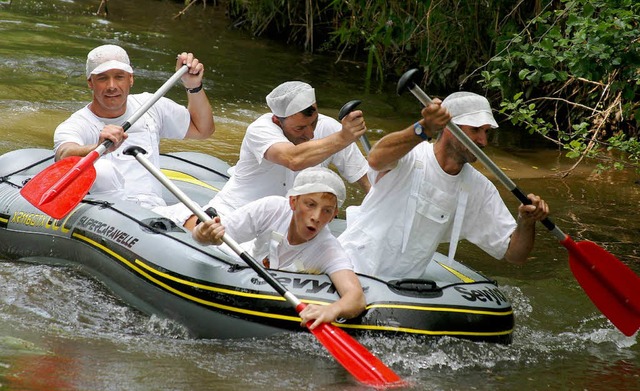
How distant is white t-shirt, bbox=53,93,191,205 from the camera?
515 cm

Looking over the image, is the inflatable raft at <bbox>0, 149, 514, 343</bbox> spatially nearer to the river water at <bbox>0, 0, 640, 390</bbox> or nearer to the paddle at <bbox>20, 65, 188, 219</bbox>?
the river water at <bbox>0, 0, 640, 390</bbox>

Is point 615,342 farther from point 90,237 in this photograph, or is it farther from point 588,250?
point 90,237

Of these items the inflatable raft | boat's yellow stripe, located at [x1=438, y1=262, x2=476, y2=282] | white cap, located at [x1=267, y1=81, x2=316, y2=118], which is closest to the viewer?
the inflatable raft

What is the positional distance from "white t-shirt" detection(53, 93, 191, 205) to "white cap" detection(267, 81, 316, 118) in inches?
38.2

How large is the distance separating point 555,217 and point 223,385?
3.66 meters

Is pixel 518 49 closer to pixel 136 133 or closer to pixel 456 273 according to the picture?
pixel 456 273

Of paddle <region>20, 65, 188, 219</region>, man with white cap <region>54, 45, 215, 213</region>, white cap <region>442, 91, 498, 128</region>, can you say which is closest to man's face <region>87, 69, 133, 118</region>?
man with white cap <region>54, 45, 215, 213</region>

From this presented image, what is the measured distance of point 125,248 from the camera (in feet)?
15.6

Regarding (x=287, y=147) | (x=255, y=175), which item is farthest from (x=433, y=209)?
(x=255, y=175)

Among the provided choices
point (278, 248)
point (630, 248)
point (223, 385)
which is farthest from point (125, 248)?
point (630, 248)

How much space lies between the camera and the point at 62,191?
463 cm

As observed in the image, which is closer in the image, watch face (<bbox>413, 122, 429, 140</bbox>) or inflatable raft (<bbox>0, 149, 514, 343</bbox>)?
watch face (<bbox>413, 122, 429, 140</bbox>)

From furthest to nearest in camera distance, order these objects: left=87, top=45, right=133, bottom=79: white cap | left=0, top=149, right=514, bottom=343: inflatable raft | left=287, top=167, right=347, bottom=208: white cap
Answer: left=87, top=45, right=133, bottom=79: white cap → left=0, top=149, right=514, bottom=343: inflatable raft → left=287, top=167, right=347, bottom=208: white cap

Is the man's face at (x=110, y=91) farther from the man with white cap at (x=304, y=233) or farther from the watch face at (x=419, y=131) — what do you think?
the watch face at (x=419, y=131)
